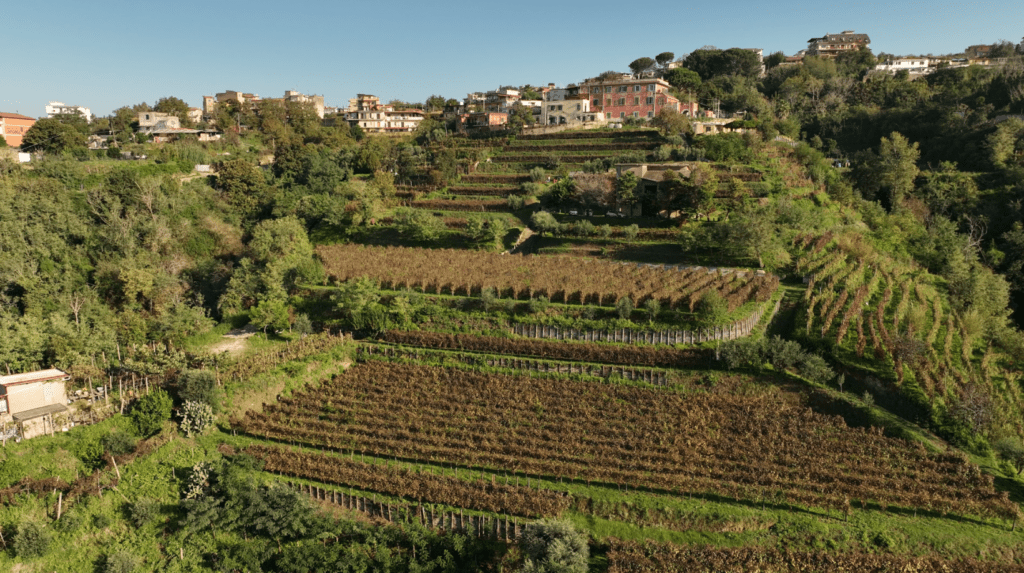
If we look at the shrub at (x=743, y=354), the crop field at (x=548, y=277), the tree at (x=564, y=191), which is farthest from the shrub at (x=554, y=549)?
the tree at (x=564, y=191)

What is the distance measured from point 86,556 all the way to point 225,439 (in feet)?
16.6

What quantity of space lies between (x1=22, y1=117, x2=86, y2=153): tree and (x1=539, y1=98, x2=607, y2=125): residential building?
1725 inches

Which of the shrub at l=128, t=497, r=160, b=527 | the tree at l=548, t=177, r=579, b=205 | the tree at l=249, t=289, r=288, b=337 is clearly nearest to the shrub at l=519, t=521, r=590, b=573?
→ the shrub at l=128, t=497, r=160, b=527

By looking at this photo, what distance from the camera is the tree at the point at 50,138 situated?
150 ft

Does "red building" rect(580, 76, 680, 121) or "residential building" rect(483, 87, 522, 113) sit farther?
"residential building" rect(483, 87, 522, 113)

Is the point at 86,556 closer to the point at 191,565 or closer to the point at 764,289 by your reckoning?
the point at 191,565

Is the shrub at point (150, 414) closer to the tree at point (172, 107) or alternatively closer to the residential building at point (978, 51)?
the tree at point (172, 107)

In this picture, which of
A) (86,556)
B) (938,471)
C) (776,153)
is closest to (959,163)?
(776,153)

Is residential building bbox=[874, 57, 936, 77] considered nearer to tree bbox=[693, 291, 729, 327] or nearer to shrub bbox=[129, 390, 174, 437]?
tree bbox=[693, 291, 729, 327]

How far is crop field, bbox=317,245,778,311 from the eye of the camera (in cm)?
2683

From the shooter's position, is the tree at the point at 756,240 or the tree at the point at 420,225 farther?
the tree at the point at 420,225

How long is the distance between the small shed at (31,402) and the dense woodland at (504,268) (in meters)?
1.59

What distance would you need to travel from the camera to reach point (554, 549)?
13883 millimetres

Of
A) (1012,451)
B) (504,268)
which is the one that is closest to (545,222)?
(504,268)
